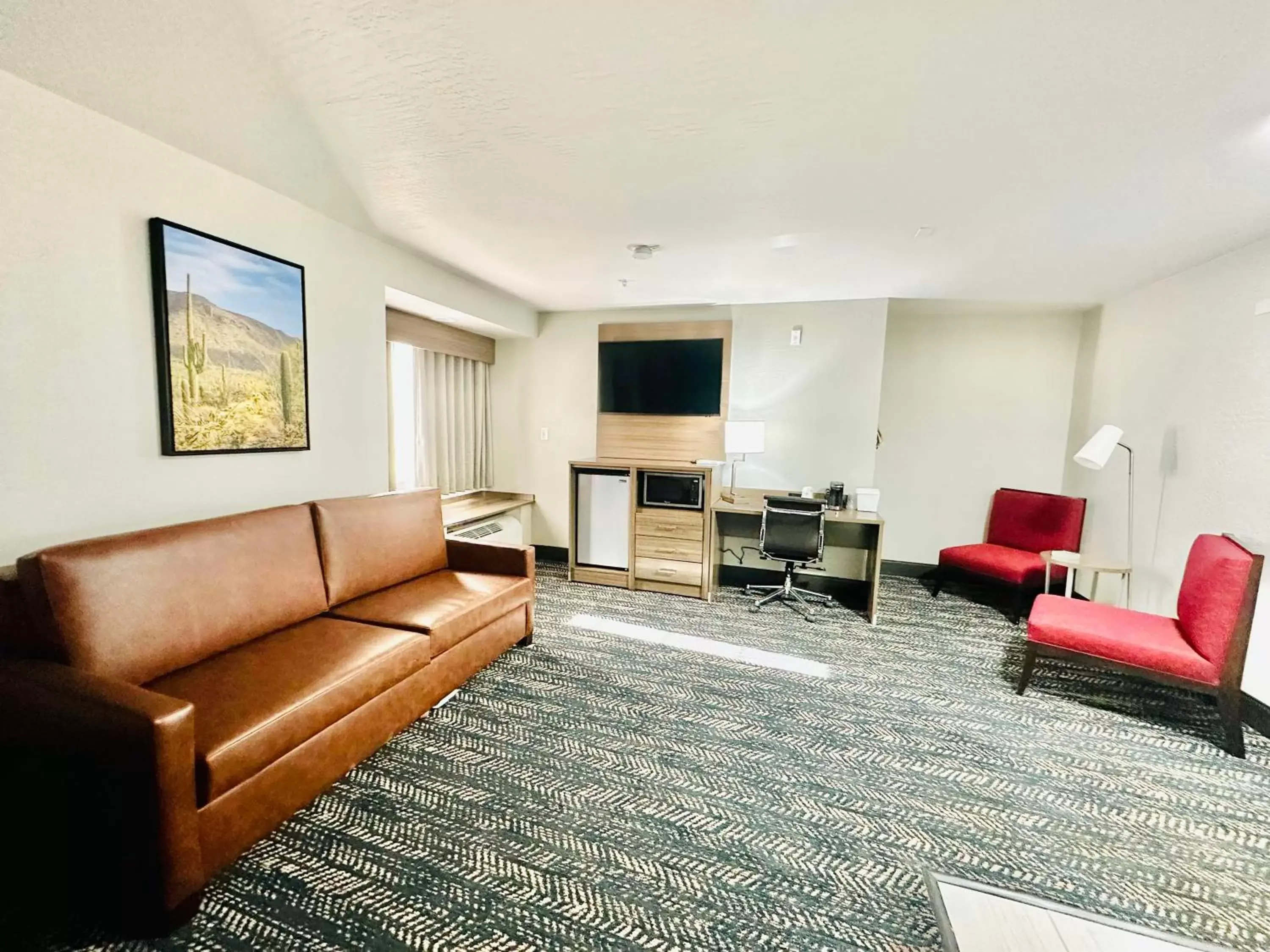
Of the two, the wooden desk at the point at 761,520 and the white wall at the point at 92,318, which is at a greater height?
the white wall at the point at 92,318

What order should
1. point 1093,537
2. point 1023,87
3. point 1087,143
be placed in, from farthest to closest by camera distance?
point 1093,537 < point 1087,143 < point 1023,87

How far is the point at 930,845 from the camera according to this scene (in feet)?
5.40

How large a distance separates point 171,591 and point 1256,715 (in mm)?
4785

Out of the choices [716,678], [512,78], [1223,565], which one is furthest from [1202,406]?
[512,78]

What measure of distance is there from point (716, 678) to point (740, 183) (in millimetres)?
2532

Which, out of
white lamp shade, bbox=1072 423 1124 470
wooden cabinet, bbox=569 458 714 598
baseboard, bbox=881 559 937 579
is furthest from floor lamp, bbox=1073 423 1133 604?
wooden cabinet, bbox=569 458 714 598

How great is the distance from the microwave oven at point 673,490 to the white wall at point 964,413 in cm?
200

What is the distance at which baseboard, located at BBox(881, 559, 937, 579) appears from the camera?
4691 millimetres

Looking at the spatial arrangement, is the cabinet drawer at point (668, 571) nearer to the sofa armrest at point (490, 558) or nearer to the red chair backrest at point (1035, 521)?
the sofa armrest at point (490, 558)

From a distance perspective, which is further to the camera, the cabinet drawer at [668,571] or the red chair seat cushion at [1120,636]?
the cabinet drawer at [668,571]

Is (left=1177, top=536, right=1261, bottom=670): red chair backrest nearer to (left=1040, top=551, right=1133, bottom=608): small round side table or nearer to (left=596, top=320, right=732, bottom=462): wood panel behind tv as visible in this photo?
(left=1040, top=551, right=1133, bottom=608): small round side table

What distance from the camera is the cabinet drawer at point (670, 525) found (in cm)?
402

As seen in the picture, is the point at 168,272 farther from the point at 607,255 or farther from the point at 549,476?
the point at 549,476

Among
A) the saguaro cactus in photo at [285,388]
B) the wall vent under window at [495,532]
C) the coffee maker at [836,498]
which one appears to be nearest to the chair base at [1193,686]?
the coffee maker at [836,498]
